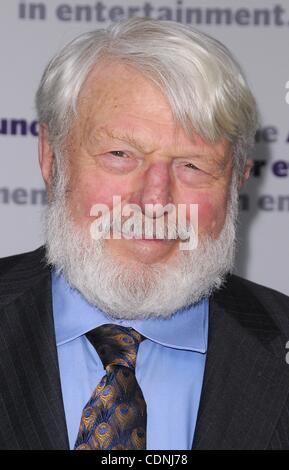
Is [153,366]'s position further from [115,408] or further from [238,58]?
[238,58]

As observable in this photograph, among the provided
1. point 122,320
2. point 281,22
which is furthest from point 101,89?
point 281,22

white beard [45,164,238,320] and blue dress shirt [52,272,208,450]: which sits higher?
white beard [45,164,238,320]

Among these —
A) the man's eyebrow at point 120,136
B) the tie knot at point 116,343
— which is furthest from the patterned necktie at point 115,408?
the man's eyebrow at point 120,136

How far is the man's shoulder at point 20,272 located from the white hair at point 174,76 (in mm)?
240

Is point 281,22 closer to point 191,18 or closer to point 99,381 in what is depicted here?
point 191,18

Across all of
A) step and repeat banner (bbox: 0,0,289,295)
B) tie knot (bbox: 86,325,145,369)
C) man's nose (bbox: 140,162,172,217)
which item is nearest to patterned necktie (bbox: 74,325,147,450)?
tie knot (bbox: 86,325,145,369)

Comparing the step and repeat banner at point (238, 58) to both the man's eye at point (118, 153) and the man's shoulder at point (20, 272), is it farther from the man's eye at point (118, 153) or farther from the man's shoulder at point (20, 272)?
the man's eye at point (118, 153)

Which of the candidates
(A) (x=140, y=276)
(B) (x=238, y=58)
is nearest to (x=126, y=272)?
(A) (x=140, y=276)

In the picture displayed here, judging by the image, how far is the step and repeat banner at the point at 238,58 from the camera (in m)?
2.41

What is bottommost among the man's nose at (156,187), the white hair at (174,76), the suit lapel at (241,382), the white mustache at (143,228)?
the suit lapel at (241,382)

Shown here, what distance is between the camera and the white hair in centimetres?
171

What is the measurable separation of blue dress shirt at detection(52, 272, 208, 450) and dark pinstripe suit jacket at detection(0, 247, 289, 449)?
26 millimetres

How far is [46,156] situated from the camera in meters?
1.91

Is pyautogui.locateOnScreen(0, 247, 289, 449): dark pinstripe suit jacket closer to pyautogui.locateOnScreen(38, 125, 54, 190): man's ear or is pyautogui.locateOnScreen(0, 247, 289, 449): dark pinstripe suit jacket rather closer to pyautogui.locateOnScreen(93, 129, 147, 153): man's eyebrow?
pyautogui.locateOnScreen(38, 125, 54, 190): man's ear
